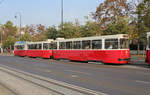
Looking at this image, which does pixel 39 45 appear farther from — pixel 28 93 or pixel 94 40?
pixel 28 93

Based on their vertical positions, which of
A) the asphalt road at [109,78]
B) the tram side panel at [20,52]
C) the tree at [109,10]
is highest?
the tree at [109,10]

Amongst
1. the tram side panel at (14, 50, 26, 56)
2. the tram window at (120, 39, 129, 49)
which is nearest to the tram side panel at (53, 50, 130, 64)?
the tram window at (120, 39, 129, 49)

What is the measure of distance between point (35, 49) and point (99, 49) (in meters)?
17.7

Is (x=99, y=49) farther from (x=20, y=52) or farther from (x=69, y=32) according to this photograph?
(x=20, y=52)

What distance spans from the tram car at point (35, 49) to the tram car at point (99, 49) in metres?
4.98

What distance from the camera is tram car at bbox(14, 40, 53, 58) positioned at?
32656mm

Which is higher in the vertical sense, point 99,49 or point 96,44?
point 96,44

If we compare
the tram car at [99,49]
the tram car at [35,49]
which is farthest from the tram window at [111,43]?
the tram car at [35,49]

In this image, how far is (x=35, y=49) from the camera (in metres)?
36.7

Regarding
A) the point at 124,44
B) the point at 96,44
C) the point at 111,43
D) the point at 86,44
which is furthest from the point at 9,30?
the point at 124,44

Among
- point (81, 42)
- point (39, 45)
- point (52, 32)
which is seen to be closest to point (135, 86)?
point (81, 42)

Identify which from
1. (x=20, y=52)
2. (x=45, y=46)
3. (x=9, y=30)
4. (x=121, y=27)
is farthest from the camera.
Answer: (x=9, y=30)

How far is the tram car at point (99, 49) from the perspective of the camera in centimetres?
1997

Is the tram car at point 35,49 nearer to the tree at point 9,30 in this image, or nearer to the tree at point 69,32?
the tree at point 69,32
